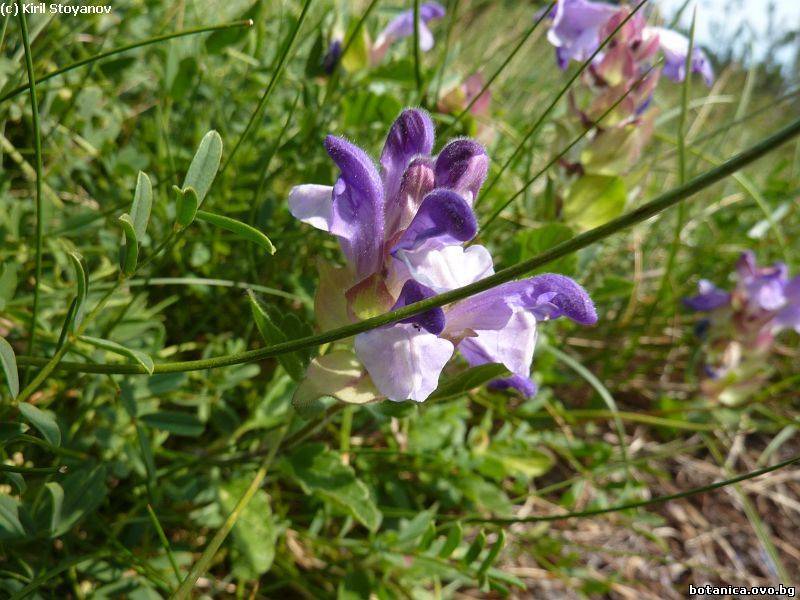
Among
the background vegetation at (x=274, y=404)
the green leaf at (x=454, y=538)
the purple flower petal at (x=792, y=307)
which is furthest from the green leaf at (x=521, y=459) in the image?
the purple flower petal at (x=792, y=307)

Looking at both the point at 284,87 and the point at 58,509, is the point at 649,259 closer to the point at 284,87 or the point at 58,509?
the point at 284,87

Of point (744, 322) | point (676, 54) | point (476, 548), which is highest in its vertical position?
point (676, 54)

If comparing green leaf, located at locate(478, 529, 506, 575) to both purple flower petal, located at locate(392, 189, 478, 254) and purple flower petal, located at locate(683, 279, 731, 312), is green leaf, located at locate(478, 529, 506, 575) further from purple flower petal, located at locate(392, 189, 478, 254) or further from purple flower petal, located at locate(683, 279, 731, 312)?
purple flower petal, located at locate(683, 279, 731, 312)

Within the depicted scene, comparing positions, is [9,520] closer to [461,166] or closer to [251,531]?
[251,531]

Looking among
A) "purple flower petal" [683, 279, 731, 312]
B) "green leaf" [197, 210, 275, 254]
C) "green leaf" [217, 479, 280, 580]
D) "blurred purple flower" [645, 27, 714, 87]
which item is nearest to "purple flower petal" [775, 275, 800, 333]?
"purple flower petal" [683, 279, 731, 312]

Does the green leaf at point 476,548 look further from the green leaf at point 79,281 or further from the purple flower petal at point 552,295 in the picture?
the green leaf at point 79,281

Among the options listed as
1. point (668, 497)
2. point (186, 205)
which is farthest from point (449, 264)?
point (668, 497)

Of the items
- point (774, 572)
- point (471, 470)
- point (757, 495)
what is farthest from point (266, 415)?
point (757, 495)
